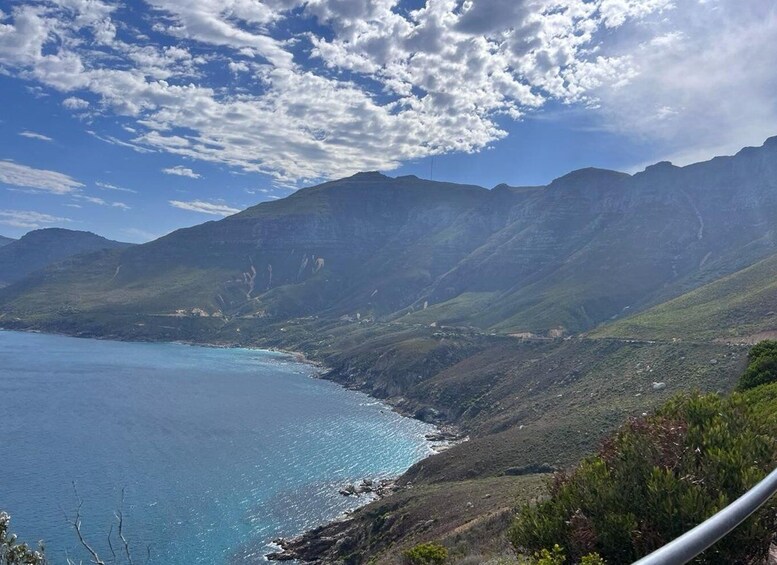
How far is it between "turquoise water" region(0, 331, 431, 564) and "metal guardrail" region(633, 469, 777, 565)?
53.3 metres

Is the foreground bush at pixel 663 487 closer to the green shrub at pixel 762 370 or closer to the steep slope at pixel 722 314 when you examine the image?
the green shrub at pixel 762 370

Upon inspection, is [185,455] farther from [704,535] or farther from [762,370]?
[704,535]

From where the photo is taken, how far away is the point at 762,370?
3891 centimetres

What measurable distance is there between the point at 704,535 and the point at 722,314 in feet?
351

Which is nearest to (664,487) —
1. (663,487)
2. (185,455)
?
(663,487)

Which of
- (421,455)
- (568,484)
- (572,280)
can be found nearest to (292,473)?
(421,455)

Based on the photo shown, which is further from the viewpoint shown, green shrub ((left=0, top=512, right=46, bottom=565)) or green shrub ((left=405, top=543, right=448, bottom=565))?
green shrub ((left=405, top=543, right=448, bottom=565))

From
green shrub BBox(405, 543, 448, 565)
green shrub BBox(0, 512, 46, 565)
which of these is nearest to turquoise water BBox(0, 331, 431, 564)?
green shrub BBox(405, 543, 448, 565)

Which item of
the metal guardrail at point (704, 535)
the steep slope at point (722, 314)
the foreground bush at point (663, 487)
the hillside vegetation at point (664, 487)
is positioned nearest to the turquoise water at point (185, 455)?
the foreground bush at point (663, 487)

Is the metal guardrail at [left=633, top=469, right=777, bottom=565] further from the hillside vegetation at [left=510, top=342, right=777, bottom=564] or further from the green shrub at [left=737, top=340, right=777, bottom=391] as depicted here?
the green shrub at [left=737, top=340, right=777, bottom=391]

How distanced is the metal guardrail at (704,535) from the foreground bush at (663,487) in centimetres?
549

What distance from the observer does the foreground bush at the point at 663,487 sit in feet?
33.0

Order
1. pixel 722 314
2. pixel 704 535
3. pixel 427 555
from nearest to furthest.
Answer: pixel 704 535, pixel 427 555, pixel 722 314

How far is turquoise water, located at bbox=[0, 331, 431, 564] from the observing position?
54.6 metres
